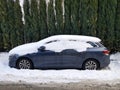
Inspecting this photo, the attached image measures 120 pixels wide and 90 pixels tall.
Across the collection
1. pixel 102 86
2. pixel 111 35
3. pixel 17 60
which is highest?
pixel 111 35

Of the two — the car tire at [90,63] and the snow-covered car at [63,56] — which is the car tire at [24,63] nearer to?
the snow-covered car at [63,56]

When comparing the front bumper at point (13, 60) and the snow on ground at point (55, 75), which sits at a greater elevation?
the front bumper at point (13, 60)

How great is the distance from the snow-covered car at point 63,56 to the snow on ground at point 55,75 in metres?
0.40

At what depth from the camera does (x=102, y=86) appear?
12.4 metres

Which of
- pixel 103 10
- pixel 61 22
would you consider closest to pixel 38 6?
pixel 61 22

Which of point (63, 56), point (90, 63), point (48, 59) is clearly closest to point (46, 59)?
point (48, 59)

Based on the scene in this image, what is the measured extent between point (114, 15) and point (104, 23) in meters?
0.64

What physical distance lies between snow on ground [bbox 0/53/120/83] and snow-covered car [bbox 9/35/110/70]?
400 mm

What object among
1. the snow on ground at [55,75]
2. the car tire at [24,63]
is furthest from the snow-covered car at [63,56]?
the snow on ground at [55,75]

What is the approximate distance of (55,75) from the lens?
13562 mm

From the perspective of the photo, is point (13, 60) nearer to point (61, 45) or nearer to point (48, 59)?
point (48, 59)

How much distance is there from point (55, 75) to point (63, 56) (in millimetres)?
1259

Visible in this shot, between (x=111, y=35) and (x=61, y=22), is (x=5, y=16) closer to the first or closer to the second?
(x=61, y=22)

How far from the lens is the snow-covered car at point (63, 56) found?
14.5m
